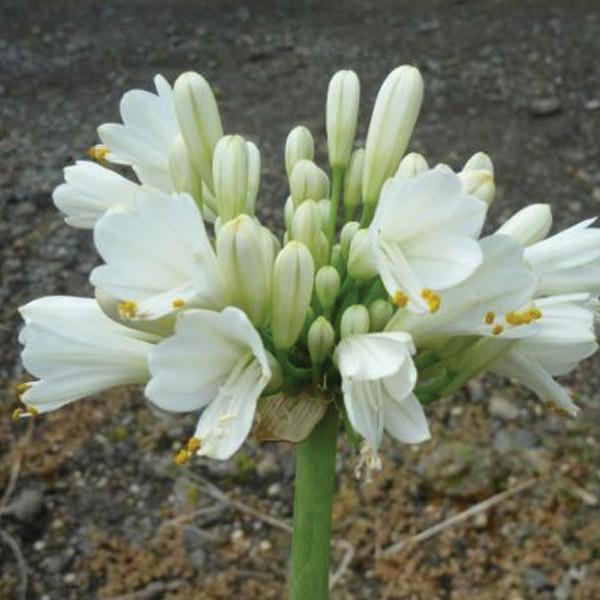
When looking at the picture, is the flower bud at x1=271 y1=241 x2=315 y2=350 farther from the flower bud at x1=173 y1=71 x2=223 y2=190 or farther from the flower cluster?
the flower bud at x1=173 y1=71 x2=223 y2=190

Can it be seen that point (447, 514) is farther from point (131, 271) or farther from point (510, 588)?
point (131, 271)

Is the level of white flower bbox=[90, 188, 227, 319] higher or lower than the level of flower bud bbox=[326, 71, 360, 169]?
higher

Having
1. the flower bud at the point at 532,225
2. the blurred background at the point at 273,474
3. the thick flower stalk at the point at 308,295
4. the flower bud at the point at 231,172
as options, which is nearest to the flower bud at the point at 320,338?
the thick flower stalk at the point at 308,295

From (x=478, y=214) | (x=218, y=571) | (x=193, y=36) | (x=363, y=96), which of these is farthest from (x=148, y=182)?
(x=193, y=36)

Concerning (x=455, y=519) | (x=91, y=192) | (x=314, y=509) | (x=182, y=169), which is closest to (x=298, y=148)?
(x=182, y=169)

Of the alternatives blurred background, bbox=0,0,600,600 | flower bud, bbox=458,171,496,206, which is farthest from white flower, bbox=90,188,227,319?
blurred background, bbox=0,0,600,600

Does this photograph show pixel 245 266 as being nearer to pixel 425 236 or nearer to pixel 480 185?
pixel 425 236
